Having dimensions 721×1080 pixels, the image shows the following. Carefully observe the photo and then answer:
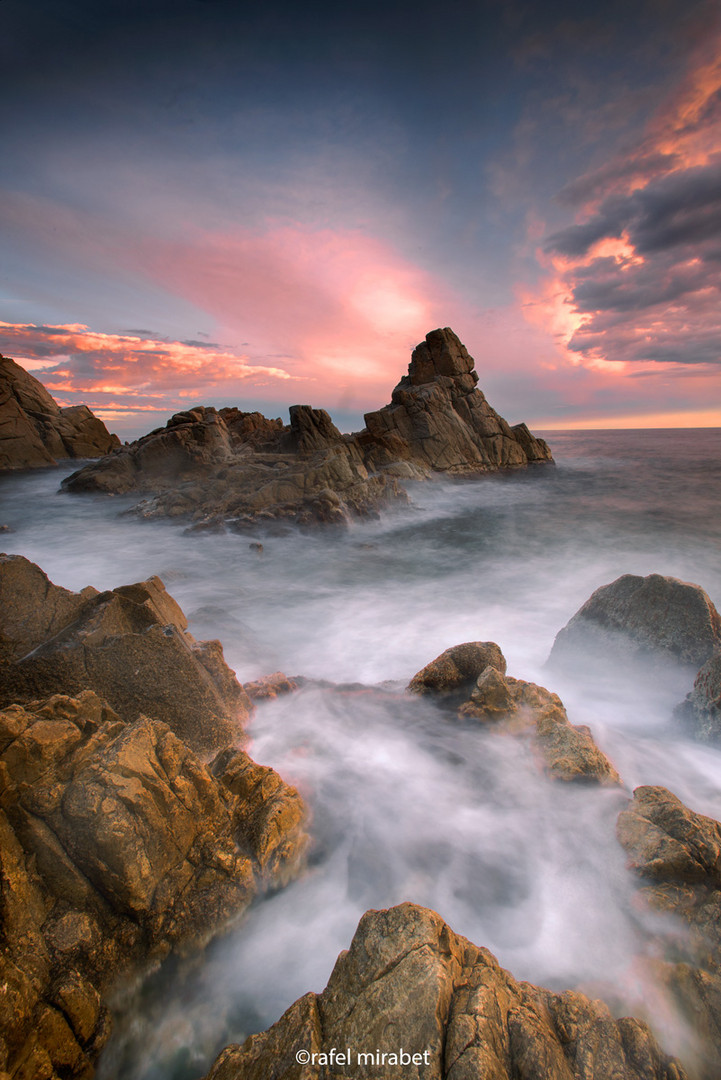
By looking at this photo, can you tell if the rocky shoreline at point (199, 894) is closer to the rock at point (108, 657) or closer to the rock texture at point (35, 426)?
the rock at point (108, 657)

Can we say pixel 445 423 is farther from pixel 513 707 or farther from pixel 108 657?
pixel 108 657

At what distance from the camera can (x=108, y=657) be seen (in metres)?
4.46

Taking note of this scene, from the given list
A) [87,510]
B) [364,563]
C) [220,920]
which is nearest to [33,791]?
[220,920]

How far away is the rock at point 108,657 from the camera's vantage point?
4.28m

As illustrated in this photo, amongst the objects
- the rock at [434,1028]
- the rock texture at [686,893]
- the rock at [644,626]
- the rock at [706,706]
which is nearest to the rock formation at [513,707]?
the rock texture at [686,893]

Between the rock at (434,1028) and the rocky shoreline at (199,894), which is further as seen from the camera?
the rocky shoreline at (199,894)

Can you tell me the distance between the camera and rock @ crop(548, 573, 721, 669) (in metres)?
6.36

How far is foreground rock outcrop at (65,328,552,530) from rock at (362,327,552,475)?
0.10 m

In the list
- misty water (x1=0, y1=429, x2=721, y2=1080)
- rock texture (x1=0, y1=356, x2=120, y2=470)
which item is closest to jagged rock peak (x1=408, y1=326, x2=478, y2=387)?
misty water (x1=0, y1=429, x2=721, y2=1080)

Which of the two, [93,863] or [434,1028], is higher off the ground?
[93,863]

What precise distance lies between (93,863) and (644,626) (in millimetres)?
7177

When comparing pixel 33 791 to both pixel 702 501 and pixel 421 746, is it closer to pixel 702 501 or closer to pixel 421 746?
pixel 421 746

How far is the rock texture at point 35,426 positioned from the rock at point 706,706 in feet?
171

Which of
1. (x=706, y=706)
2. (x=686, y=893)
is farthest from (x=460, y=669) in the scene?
(x=686, y=893)
